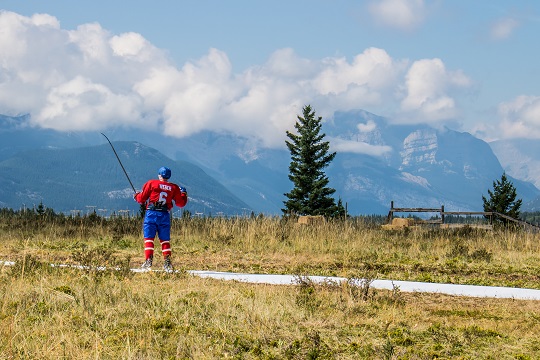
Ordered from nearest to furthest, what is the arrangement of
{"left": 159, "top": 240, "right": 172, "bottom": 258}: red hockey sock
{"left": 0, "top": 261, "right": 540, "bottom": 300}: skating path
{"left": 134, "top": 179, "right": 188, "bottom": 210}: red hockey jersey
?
{"left": 0, "top": 261, "right": 540, "bottom": 300}: skating path → {"left": 134, "top": 179, "right": 188, "bottom": 210}: red hockey jersey → {"left": 159, "top": 240, "right": 172, "bottom": 258}: red hockey sock

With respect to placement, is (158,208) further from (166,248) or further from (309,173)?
(309,173)

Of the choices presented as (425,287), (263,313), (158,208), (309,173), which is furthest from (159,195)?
(309,173)

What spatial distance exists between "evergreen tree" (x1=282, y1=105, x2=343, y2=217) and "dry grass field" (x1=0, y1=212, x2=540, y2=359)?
36660mm

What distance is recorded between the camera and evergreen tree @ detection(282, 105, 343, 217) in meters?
53.2

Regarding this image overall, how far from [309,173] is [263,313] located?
46.5 meters

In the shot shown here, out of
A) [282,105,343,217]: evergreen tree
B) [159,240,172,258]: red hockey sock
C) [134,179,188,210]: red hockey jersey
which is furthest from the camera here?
[282,105,343,217]: evergreen tree

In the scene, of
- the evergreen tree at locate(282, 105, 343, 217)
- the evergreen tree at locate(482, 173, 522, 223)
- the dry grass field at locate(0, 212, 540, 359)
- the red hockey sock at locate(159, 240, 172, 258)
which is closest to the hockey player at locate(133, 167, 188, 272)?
the red hockey sock at locate(159, 240, 172, 258)

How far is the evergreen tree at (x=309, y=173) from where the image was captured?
53.2 metres

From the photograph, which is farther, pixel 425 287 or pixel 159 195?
pixel 159 195

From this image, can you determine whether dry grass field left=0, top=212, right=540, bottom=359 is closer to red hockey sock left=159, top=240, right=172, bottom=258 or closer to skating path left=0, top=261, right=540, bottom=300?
skating path left=0, top=261, right=540, bottom=300

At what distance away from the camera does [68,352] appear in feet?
22.1

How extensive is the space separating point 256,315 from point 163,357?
168 centimetres

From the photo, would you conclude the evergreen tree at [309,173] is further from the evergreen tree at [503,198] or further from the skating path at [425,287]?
the skating path at [425,287]

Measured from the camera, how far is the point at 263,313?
832 centimetres
